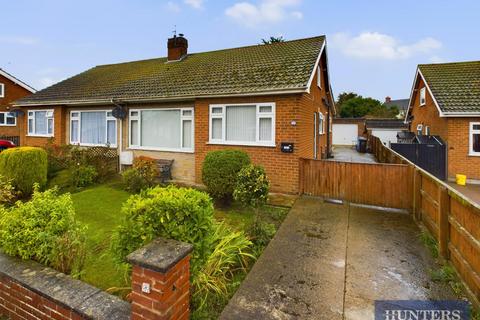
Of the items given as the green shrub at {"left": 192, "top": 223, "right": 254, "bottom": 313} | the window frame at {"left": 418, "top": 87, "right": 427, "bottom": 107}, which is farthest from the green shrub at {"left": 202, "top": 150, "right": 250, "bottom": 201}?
the window frame at {"left": 418, "top": 87, "right": 427, "bottom": 107}

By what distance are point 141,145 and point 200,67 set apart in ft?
A: 14.8

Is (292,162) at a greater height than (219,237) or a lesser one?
greater

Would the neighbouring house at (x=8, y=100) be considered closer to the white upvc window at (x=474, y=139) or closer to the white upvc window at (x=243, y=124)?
the white upvc window at (x=243, y=124)

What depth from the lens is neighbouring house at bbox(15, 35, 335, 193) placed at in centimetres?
876

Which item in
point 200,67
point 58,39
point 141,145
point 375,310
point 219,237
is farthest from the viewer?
point 58,39

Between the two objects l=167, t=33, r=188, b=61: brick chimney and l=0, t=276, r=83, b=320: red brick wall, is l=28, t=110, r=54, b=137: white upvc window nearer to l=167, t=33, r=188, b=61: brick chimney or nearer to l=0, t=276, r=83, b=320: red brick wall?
l=167, t=33, r=188, b=61: brick chimney

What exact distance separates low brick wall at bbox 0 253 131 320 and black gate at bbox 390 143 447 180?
48.2ft

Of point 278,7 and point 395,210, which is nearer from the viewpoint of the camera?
point 395,210

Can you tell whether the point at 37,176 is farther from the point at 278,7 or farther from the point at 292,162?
the point at 278,7

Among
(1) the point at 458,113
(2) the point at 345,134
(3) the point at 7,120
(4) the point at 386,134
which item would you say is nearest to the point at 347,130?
(2) the point at 345,134

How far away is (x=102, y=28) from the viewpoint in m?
14.0

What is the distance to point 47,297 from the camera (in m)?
2.80

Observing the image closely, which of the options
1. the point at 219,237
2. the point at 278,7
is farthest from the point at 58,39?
the point at 219,237

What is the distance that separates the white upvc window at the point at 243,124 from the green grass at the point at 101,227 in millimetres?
3807
